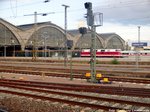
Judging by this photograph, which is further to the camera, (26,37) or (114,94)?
(26,37)

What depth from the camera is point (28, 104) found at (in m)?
15.6

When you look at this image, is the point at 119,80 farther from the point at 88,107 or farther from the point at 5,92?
the point at 88,107

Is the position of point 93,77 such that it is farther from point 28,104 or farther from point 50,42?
point 50,42

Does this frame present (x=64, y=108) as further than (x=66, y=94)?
No

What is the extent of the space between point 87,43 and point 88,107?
121 metres

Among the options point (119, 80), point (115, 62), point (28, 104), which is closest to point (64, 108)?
point (28, 104)

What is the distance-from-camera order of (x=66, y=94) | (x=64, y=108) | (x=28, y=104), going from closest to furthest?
(x=64, y=108)
(x=28, y=104)
(x=66, y=94)

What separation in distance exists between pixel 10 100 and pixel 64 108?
382cm

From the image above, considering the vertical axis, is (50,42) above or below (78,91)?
above

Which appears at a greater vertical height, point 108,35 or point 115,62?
point 108,35

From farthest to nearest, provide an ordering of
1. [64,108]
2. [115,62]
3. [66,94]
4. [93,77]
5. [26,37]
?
[26,37] < [115,62] < [93,77] < [66,94] < [64,108]

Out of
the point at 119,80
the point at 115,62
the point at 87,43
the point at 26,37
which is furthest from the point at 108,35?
Result: the point at 119,80

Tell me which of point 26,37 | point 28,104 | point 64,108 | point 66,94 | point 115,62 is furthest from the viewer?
point 26,37

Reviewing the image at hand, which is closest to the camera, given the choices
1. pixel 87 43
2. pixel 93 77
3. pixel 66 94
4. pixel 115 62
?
pixel 66 94
